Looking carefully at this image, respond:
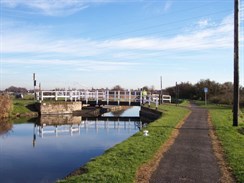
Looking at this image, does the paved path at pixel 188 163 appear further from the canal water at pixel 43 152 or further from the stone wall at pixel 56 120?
the stone wall at pixel 56 120

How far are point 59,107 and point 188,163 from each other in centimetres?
3119

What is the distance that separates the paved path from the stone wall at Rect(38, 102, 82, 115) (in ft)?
84.3

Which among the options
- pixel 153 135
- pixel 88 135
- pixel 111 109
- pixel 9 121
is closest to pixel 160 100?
pixel 111 109

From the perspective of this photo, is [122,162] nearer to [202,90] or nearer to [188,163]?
[188,163]

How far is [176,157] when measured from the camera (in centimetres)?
1154

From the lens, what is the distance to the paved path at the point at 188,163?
9.01 m

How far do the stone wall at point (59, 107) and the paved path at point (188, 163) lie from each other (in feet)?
84.3

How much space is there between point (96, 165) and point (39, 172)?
3.20 metres

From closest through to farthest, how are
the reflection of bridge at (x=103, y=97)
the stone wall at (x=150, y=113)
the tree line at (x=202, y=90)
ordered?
the stone wall at (x=150, y=113)
the reflection of bridge at (x=103, y=97)
the tree line at (x=202, y=90)

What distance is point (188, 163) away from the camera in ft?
35.1

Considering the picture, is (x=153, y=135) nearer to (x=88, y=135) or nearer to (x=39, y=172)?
(x=39, y=172)

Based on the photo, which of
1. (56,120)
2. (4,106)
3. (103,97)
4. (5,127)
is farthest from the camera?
(103,97)

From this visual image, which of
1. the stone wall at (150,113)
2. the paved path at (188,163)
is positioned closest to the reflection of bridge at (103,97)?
the stone wall at (150,113)

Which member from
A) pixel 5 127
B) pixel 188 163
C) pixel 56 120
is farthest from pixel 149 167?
pixel 56 120
